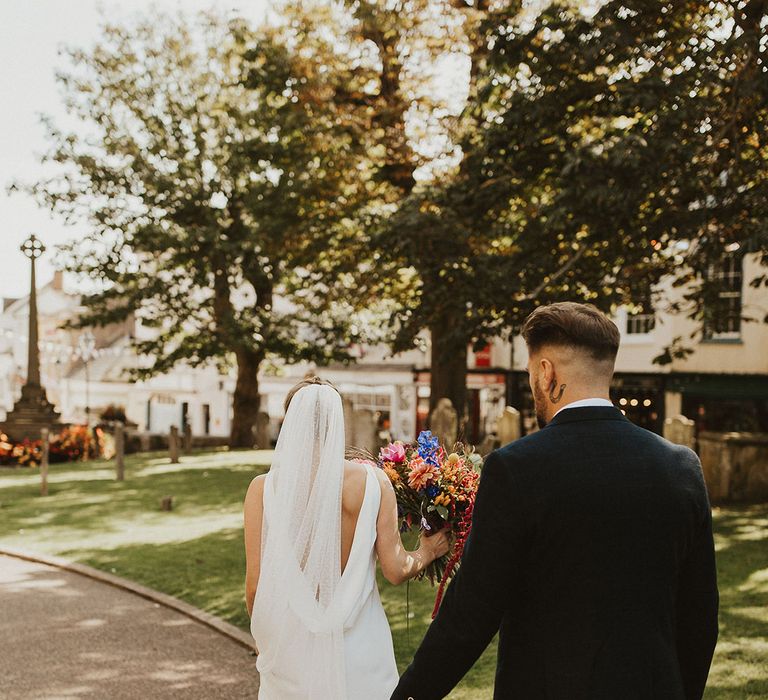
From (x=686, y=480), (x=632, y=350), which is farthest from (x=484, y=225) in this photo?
(x=632, y=350)

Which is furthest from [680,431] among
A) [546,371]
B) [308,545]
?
[546,371]

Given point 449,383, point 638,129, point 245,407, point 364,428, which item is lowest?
point 245,407

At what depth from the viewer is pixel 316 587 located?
419 cm

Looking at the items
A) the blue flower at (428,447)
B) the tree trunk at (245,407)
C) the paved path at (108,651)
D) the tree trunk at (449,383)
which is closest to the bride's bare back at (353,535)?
the blue flower at (428,447)

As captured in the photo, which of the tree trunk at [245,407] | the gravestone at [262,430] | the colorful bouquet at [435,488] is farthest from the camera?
the tree trunk at [245,407]

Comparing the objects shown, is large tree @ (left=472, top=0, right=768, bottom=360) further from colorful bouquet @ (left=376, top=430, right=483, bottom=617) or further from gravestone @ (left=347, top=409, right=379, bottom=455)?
colorful bouquet @ (left=376, top=430, right=483, bottom=617)

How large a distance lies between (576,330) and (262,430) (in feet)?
99.9

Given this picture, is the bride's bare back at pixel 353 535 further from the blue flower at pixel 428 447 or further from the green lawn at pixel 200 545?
the green lawn at pixel 200 545

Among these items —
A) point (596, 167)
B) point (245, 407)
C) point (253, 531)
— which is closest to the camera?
point (253, 531)

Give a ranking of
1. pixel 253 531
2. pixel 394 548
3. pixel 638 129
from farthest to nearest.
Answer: pixel 638 129 < pixel 253 531 < pixel 394 548

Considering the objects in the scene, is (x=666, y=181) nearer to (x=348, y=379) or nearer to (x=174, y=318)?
(x=174, y=318)

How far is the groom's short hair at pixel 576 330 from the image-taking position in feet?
8.94

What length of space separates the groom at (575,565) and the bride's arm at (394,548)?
57.4 inches

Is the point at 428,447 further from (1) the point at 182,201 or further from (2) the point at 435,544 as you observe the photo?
(1) the point at 182,201
